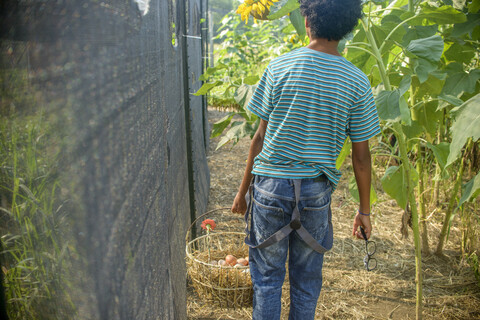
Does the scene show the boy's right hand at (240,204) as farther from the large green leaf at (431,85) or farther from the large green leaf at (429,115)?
the large green leaf at (429,115)

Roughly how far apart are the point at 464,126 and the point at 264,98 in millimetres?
758

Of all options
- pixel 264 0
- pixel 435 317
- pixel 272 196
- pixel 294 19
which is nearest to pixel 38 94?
pixel 272 196

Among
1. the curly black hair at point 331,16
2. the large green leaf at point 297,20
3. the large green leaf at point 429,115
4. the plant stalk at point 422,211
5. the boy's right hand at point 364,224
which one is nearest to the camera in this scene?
the curly black hair at point 331,16

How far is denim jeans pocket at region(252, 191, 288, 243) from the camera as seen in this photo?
174cm

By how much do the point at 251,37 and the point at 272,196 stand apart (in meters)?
8.71

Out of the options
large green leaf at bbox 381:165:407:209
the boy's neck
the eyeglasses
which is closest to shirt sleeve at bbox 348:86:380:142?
the boy's neck

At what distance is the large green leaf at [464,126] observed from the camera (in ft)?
5.54

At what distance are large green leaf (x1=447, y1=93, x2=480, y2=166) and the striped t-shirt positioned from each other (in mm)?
295

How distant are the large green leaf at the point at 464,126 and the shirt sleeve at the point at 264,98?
700 millimetres

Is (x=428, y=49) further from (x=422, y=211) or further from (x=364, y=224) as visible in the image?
(x=422, y=211)

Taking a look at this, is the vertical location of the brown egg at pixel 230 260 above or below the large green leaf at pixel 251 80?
below

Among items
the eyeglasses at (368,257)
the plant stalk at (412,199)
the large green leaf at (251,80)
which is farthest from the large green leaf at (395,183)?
the large green leaf at (251,80)

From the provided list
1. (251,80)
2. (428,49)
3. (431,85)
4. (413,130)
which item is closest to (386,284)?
(413,130)

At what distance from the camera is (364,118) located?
172 centimetres
